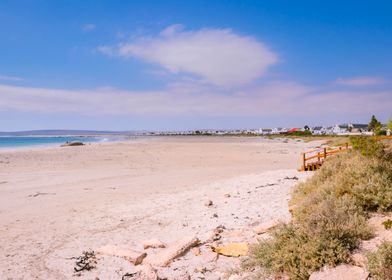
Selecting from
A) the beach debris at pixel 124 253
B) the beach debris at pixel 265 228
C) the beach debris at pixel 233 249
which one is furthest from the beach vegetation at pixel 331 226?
the beach debris at pixel 124 253

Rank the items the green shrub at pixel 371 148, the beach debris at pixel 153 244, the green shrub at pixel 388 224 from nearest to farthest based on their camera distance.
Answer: the green shrub at pixel 388 224 → the beach debris at pixel 153 244 → the green shrub at pixel 371 148

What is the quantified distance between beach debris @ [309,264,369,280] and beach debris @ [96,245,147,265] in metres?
3.60

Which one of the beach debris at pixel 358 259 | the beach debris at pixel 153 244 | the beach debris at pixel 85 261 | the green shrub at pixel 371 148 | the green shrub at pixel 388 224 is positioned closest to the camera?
the beach debris at pixel 358 259

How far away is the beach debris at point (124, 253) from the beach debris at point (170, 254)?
15 cm

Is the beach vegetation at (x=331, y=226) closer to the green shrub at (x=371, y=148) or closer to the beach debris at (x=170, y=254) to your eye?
the green shrub at (x=371, y=148)

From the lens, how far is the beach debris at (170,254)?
21.8 ft

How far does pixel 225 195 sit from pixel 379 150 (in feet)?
19.7

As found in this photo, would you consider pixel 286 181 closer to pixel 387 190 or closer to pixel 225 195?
pixel 225 195

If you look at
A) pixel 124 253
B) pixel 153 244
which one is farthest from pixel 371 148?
pixel 124 253

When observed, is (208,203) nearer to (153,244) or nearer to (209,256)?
(153,244)

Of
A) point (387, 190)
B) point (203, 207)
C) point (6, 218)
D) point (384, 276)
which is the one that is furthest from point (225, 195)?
point (384, 276)

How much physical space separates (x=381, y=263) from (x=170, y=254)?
388 cm

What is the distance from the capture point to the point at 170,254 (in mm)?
6805

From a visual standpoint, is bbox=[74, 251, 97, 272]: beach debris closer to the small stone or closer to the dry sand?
the dry sand
